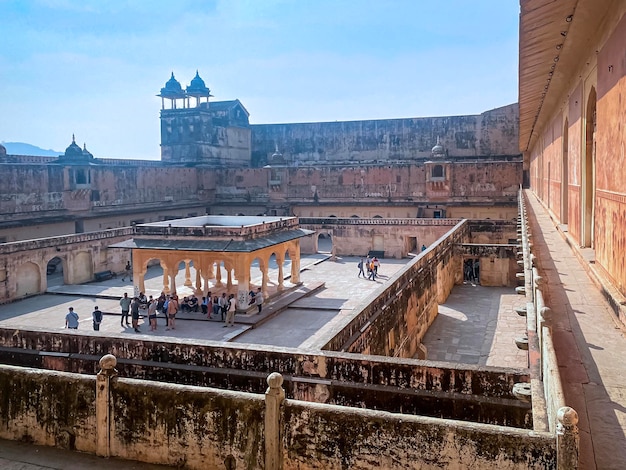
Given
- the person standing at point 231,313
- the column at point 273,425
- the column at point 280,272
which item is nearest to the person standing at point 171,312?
the person standing at point 231,313

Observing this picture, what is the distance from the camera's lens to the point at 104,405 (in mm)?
5797

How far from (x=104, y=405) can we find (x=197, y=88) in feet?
130

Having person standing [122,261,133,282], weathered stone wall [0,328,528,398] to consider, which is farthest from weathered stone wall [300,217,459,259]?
weathered stone wall [0,328,528,398]

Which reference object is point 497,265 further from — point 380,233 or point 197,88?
point 197,88

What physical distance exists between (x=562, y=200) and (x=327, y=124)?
33.1 m

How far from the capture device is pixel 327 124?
4531 centimetres

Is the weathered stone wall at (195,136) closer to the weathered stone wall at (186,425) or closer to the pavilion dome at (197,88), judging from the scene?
the pavilion dome at (197,88)

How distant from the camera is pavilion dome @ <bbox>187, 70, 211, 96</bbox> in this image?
42.8 meters

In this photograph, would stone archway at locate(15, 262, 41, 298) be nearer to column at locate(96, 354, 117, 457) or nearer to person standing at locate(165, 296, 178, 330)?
person standing at locate(165, 296, 178, 330)

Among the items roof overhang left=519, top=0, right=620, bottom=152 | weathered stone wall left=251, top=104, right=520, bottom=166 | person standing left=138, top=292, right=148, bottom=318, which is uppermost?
weathered stone wall left=251, top=104, right=520, bottom=166

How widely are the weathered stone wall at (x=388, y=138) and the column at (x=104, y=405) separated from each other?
3823 centimetres

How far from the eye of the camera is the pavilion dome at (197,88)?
1684 inches

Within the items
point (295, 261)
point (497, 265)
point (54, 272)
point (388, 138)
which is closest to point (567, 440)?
point (497, 265)

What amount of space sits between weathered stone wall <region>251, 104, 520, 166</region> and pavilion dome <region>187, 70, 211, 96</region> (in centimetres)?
599
